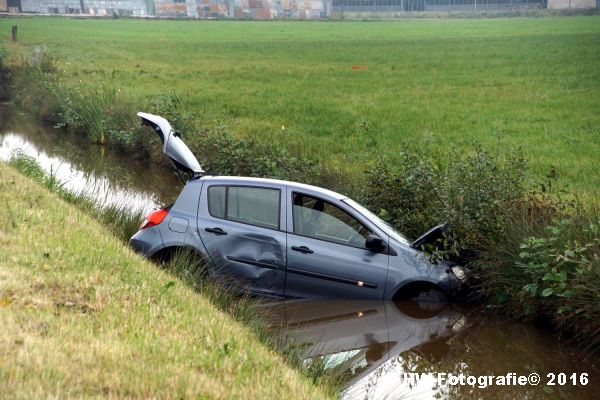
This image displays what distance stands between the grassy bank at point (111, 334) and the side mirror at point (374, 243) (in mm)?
2539

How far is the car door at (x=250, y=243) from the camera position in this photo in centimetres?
1101

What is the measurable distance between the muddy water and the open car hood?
7.53 feet

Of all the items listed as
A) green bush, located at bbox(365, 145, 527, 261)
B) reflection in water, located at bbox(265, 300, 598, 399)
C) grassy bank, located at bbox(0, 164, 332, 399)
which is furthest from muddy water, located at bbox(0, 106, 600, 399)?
grassy bank, located at bbox(0, 164, 332, 399)

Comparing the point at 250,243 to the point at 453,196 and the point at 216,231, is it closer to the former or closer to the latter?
the point at 216,231

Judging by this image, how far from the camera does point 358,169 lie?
54.4 ft

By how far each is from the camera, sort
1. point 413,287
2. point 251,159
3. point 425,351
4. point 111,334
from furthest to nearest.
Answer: point 251,159 < point 413,287 < point 425,351 < point 111,334

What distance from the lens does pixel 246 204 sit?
11.3m

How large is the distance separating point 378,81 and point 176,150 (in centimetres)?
2575

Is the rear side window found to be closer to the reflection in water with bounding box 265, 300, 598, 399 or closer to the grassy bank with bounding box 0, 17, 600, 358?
the reflection in water with bounding box 265, 300, 598, 399

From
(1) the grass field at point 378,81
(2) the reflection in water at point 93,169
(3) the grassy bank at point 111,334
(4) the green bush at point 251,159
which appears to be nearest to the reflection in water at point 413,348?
(3) the grassy bank at point 111,334

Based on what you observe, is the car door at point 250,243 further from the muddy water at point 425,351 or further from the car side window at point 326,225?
the muddy water at point 425,351

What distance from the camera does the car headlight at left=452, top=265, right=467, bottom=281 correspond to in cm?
1166

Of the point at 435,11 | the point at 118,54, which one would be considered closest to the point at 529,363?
the point at 118,54

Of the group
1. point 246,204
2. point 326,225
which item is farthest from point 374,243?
point 246,204
